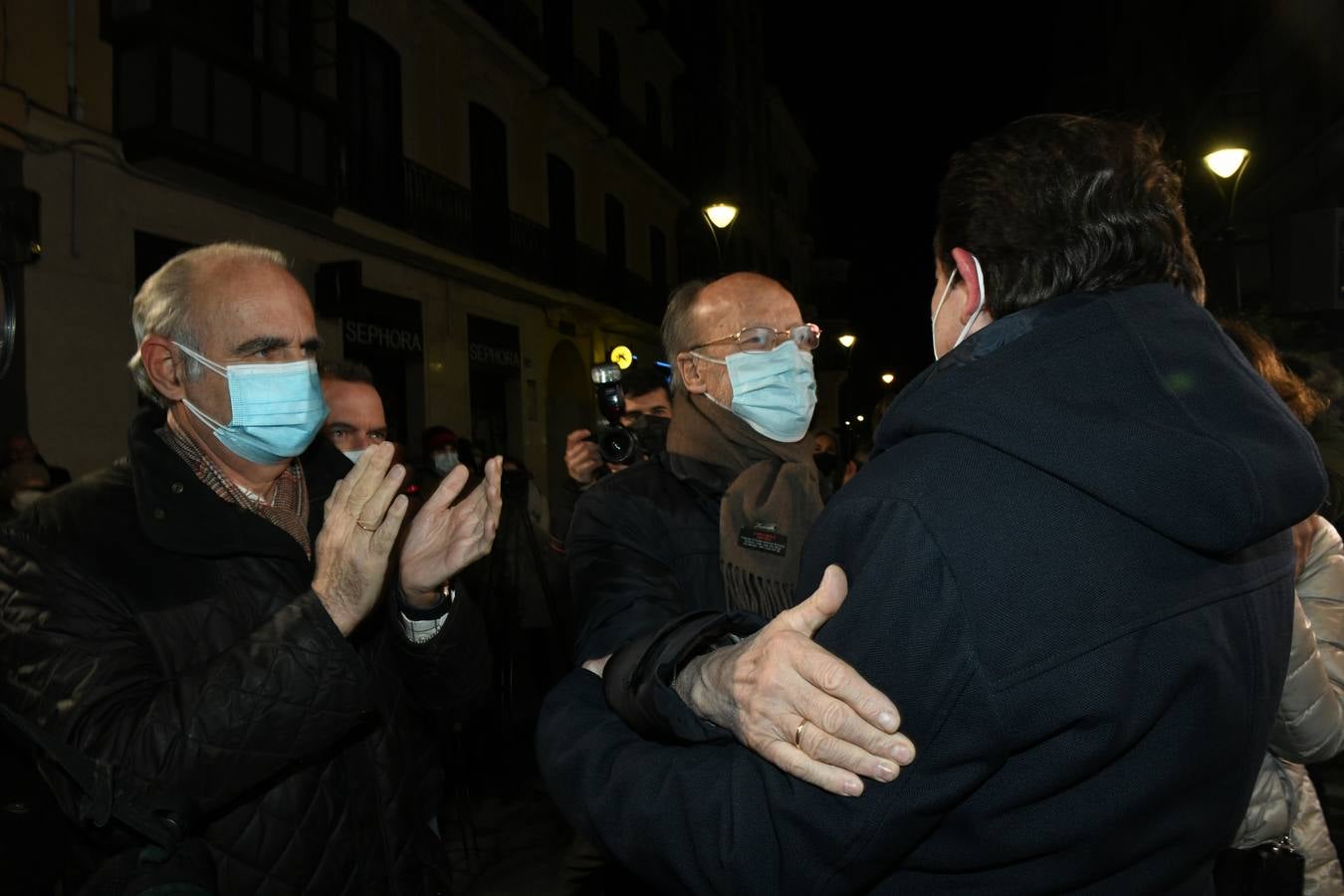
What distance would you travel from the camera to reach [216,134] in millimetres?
9742

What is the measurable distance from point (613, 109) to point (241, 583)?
20751 mm

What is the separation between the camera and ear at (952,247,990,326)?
1.38 metres

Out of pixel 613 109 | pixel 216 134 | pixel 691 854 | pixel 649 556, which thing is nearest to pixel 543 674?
pixel 649 556

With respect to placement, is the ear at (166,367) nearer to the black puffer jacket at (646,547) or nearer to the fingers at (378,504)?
the fingers at (378,504)

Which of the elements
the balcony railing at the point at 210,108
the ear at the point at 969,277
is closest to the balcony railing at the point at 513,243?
the balcony railing at the point at 210,108

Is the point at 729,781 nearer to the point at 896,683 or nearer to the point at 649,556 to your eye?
the point at 896,683

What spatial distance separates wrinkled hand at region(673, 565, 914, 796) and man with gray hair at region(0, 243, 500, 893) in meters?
0.99

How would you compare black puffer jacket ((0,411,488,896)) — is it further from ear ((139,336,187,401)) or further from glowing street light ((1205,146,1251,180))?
glowing street light ((1205,146,1251,180))

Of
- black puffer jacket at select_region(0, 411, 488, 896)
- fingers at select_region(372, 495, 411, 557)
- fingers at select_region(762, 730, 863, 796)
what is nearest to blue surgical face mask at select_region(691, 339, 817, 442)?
black puffer jacket at select_region(0, 411, 488, 896)

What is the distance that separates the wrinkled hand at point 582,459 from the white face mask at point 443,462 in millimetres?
2639

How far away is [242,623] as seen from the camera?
6.84 ft

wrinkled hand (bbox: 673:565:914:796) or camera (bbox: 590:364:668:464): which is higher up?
camera (bbox: 590:364:668:464)

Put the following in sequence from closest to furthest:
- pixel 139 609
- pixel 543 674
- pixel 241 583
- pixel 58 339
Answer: pixel 139 609 → pixel 241 583 → pixel 543 674 → pixel 58 339

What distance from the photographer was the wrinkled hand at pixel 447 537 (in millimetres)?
2170
